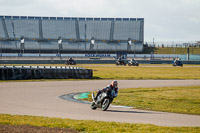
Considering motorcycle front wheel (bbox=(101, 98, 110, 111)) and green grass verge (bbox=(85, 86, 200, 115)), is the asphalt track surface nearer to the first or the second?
motorcycle front wheel (bbox=(101, 98, 110, 111))

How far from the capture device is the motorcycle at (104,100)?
16.5 m

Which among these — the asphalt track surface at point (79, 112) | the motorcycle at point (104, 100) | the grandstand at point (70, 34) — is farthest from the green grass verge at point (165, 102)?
the grandstand at point (70, 34)

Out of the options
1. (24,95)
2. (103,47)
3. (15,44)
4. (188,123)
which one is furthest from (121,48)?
(188,123)

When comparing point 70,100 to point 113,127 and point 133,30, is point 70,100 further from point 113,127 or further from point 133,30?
point 133,30

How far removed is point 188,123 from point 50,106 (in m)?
6.60

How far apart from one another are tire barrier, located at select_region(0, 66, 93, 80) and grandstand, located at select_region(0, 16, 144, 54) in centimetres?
6609

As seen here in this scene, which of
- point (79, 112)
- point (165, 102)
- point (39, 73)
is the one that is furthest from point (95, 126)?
point (39, 73)

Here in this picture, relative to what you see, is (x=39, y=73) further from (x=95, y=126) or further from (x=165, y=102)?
(x=95, y=126)

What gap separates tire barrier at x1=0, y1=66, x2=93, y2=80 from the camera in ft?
111

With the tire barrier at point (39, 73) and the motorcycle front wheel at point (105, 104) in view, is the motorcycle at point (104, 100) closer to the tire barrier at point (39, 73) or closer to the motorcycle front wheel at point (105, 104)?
the motorcycle front wheel at point (105, 104)

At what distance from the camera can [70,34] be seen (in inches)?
4341

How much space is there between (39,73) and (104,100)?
63.4 ft

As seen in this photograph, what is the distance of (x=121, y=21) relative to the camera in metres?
115

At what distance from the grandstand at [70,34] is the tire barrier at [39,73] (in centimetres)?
6609
